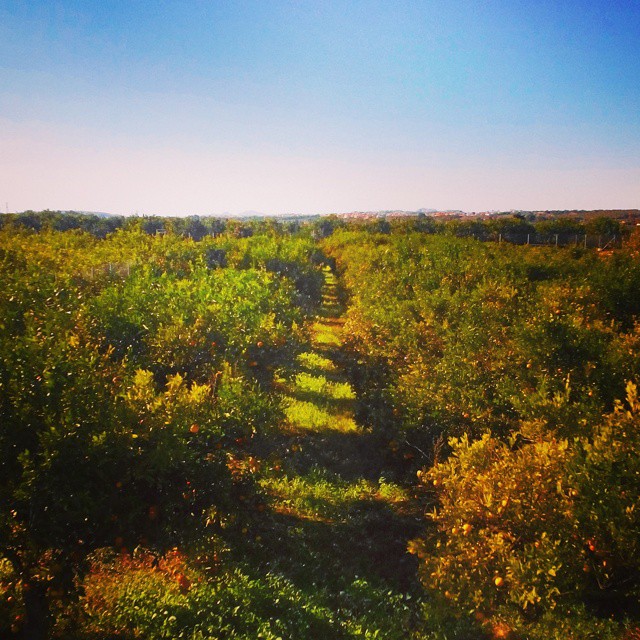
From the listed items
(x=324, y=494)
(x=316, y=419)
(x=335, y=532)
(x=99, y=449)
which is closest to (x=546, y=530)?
(x=99, y=449)

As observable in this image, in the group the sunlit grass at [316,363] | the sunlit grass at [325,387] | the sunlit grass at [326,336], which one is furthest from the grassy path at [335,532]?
the sunlit grass at [326,336]

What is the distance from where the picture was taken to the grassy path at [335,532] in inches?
324

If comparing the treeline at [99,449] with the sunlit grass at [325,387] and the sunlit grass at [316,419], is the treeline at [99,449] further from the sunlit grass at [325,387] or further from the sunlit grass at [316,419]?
the sunlit grass at [325,387]

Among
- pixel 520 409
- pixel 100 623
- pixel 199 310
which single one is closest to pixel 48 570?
pixel 100 623

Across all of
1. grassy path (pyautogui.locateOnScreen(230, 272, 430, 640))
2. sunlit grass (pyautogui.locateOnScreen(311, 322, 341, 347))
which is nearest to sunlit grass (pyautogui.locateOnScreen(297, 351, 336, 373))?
sunlit grass (pyautogui.locateOnScreen(311, 322, 341, 347))

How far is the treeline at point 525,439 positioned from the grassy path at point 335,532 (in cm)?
119

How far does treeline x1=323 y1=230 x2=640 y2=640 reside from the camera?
540 cm

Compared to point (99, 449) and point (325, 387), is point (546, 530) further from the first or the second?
point (325, 387)

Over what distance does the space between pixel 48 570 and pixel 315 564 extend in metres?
5.88

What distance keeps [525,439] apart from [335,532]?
5343 mm

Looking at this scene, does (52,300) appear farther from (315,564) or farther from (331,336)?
(331,336)

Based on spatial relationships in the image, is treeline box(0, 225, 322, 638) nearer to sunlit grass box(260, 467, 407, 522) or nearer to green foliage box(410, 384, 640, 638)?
sunlit grass box(260, 467, 407, 522)

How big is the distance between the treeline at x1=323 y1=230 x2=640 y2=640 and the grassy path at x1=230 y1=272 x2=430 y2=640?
1.19 meters

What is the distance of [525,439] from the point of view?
859 centimetres
